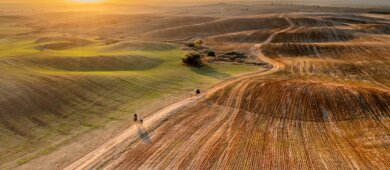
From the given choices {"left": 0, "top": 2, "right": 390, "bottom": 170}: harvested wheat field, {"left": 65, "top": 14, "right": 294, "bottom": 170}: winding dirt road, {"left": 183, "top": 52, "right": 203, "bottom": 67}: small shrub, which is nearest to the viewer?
{"left": 65, "top": 14, "right": 294, "bottom": 170}: winding dirt road

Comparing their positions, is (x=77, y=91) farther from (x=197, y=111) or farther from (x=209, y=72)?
(x=209, y=72)

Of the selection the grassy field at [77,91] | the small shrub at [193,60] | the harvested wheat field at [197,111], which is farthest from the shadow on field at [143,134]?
the small shrub at [193,60]

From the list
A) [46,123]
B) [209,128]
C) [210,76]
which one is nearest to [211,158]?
[209,128]

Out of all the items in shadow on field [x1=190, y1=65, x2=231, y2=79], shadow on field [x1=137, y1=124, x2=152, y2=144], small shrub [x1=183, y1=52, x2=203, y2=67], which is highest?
small shrub [x1=183, y1=52, x2=203, y2=67]

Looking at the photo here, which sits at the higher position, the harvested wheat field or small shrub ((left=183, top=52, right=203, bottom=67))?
small shrub ((left=183, top=52, right=203, bottom=67))

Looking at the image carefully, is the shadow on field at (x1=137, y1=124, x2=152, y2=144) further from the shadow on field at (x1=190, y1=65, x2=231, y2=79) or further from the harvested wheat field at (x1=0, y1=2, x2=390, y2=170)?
the shadow on field at (x1=190, y1=65, x2=231, y2=79)

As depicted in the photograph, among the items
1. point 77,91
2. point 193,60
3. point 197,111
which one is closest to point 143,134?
point 197,111

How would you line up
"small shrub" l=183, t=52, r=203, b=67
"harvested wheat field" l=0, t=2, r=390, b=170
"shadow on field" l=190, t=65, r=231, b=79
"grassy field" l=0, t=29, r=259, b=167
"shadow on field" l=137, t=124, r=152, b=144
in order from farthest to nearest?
"small shrub" l=183, t=52, r=203, b=67 < "shadow on field" l=190, t=65, r=231, b=79 < "grassy field" l=0, t=29, r=259, b=167 < "shadow on field" l=137, t=124, r=152, b=144 < "harvested wheat field" l=0, t=2, r=390, b=170

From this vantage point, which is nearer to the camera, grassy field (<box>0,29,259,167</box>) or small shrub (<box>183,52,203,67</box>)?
grassy field (<box>0,29,259,167</box>)

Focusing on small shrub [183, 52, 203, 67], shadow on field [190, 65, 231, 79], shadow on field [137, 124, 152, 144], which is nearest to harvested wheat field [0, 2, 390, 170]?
shadow on field [137, 124, 152, 144]
